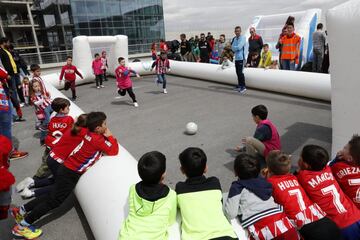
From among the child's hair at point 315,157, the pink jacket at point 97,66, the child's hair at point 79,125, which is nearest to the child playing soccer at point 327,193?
the child's hair at point 315,157

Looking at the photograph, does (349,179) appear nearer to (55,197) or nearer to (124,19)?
(55,197)

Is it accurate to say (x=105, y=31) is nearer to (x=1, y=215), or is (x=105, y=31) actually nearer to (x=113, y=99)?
(x=113, y=99)

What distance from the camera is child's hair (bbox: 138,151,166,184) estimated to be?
2.01 metres

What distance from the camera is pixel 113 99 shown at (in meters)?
8.58

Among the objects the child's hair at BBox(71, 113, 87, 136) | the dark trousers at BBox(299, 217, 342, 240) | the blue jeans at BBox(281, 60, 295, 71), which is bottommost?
the dark trousers at BBox(299, 217, 342, 240)

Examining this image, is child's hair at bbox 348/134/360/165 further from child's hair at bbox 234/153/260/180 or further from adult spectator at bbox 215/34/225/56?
adult spectator at bbox 215/34/225/56

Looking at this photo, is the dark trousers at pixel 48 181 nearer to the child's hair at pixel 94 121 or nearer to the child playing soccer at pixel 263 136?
the child's hair at pixel 94 121

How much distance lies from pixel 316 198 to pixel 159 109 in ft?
17.4

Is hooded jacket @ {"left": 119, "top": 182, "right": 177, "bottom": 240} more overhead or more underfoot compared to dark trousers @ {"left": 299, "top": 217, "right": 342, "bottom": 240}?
more overhead

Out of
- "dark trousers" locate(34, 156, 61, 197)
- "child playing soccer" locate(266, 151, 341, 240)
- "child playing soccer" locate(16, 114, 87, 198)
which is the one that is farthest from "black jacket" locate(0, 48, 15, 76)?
"child playing soccer" locate(266, 151, 341, 240)

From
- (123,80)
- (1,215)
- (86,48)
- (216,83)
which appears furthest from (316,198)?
(86,48)

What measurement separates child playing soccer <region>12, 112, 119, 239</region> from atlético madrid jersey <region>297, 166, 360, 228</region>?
6.33 feet

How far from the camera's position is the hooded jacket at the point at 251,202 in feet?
6.40

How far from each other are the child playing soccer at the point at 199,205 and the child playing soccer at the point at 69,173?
1.13 metres
